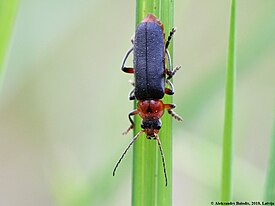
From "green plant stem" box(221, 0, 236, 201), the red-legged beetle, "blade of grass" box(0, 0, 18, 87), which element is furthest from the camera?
the red-legged beetle

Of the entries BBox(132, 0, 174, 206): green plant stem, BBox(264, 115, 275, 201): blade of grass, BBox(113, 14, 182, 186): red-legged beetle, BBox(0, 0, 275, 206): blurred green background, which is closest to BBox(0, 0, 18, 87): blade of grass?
BBox(132, 0, 174, 206): green plant stem

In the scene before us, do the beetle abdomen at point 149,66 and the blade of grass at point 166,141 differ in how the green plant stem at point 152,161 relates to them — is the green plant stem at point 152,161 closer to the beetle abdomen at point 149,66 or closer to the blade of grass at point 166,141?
the blade of grass at point 166,141

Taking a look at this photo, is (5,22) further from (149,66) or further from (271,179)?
(271,179)

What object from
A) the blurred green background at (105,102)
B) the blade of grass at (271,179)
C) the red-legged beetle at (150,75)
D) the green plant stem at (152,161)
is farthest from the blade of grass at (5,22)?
the blade of grass at (271,179)

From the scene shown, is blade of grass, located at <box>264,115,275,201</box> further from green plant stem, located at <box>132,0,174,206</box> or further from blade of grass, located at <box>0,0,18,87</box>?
blade of grass, located at <box>0,0,18,87</box>

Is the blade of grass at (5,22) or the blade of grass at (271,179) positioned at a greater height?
the blade of grass at (5,22)

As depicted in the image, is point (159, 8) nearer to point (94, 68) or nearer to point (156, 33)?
point (156, 33)

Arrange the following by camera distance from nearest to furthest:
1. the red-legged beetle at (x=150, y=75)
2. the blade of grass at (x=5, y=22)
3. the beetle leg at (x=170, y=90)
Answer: the blade of grass at (x=5, y=22) → the beetle leg at (x=170, y=90) → the red-legged beetle at (x=150, y=75)

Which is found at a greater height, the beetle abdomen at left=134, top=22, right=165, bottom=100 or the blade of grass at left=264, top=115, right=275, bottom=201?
the beetle abdomen at left=134, top=22, right=165, bottom=100
